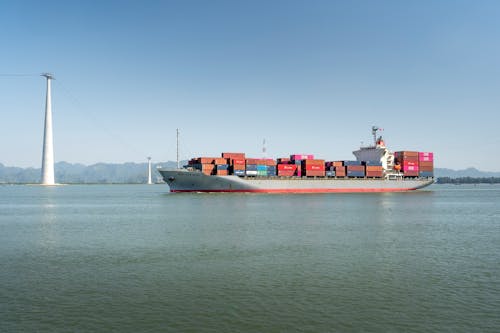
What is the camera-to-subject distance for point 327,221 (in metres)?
38.8

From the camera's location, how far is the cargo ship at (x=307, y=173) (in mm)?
81562

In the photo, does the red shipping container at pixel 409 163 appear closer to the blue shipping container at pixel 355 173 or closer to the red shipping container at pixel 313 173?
the blue shipping container at pixel 355 173

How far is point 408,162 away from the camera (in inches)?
4072

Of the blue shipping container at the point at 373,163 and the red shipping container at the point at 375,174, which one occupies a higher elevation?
the blue shipping container at the point at 373,163

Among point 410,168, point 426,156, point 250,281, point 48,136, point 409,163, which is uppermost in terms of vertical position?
point 48,136

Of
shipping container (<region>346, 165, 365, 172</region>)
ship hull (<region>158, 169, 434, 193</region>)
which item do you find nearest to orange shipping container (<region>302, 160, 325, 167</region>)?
ship hull (<region>158, 169, 434, 193</region>)

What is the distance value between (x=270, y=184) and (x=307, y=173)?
32.6 feet

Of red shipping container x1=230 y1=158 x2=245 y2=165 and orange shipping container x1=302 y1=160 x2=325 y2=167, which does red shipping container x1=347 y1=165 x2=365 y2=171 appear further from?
red shipping container x1=230 y1=158 x2=245 y2=165

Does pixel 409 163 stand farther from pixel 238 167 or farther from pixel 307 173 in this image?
pixel 238 167

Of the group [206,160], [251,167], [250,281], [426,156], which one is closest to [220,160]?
[206,160]

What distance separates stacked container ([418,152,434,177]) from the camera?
105 meters

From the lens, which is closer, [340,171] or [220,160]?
[220,160]

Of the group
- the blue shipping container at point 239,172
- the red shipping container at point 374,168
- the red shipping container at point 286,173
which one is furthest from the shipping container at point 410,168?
the blue shipping container at point 239,172

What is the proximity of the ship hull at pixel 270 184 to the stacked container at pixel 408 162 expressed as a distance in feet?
9.26
